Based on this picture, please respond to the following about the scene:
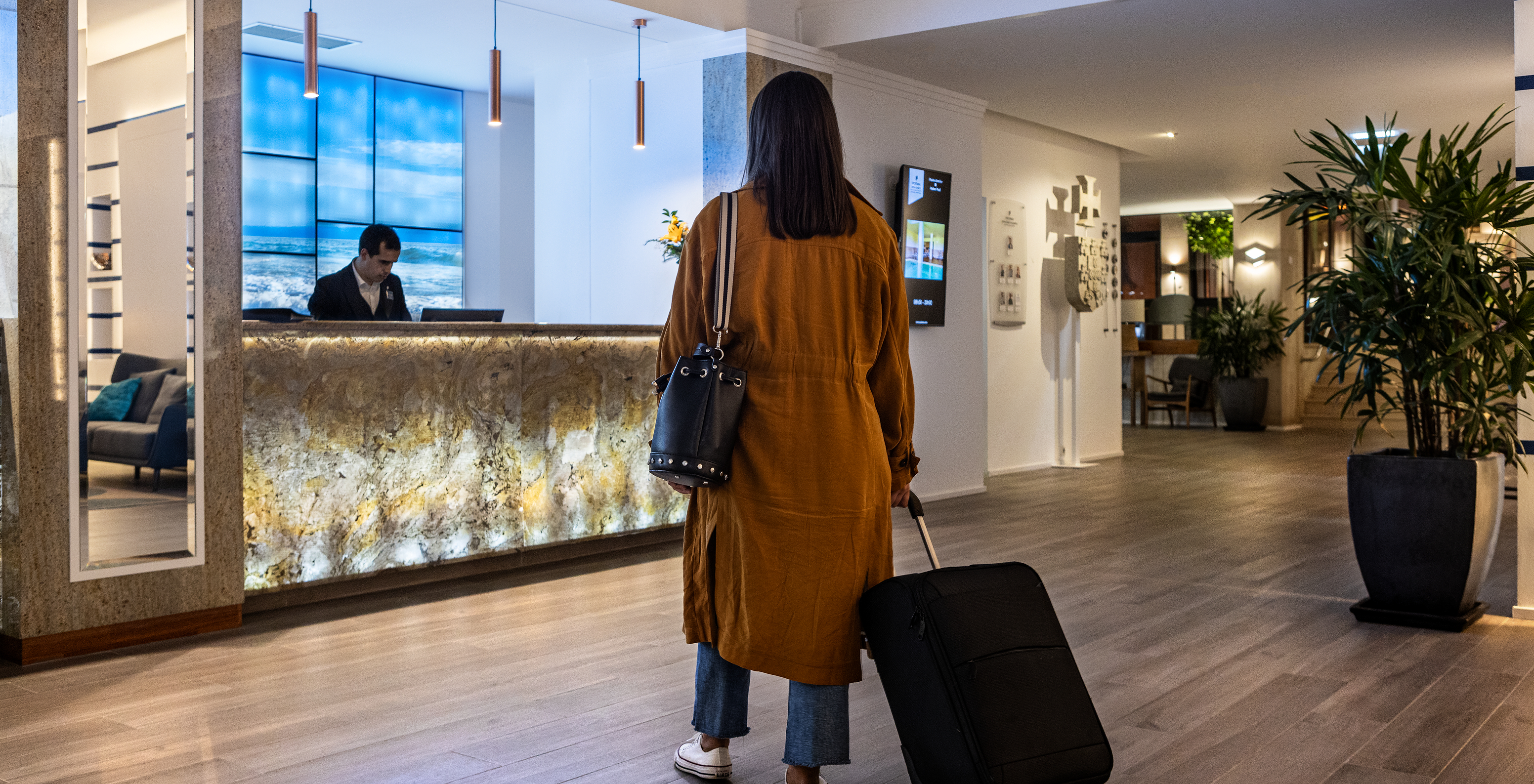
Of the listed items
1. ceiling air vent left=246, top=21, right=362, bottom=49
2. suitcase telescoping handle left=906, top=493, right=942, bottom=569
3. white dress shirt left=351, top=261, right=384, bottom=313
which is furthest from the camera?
ceiling air vent left=246, top=21, right=362, bottom=49

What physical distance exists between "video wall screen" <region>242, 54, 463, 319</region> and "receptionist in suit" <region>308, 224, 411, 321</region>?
89.4 inches

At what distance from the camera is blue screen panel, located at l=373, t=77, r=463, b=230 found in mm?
8812

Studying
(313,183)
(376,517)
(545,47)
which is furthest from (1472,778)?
(313,183)

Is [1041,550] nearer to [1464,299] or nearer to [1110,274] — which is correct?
[1464,299]

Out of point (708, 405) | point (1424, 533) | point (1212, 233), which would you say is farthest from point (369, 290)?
point (1212, 233)

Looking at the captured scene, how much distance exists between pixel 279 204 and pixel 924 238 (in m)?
4.39

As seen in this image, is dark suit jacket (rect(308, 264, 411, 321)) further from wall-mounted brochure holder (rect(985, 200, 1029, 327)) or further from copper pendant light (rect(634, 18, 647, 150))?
wall-mounted brochure holder (rect(985, 200, 1029, 327))

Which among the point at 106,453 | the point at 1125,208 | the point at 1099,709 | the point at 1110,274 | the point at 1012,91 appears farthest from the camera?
the point at 1125,208

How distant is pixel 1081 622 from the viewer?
446 centimetres

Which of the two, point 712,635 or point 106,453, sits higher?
point 106,453

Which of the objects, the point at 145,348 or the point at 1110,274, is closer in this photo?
the point at 145,348

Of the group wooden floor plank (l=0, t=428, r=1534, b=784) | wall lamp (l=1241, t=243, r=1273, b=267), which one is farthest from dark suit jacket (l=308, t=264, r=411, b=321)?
wall lamp (l=1241, t=243, r=1273, b=267)

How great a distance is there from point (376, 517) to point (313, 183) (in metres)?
4.34

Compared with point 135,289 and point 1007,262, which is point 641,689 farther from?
point 1007,262
